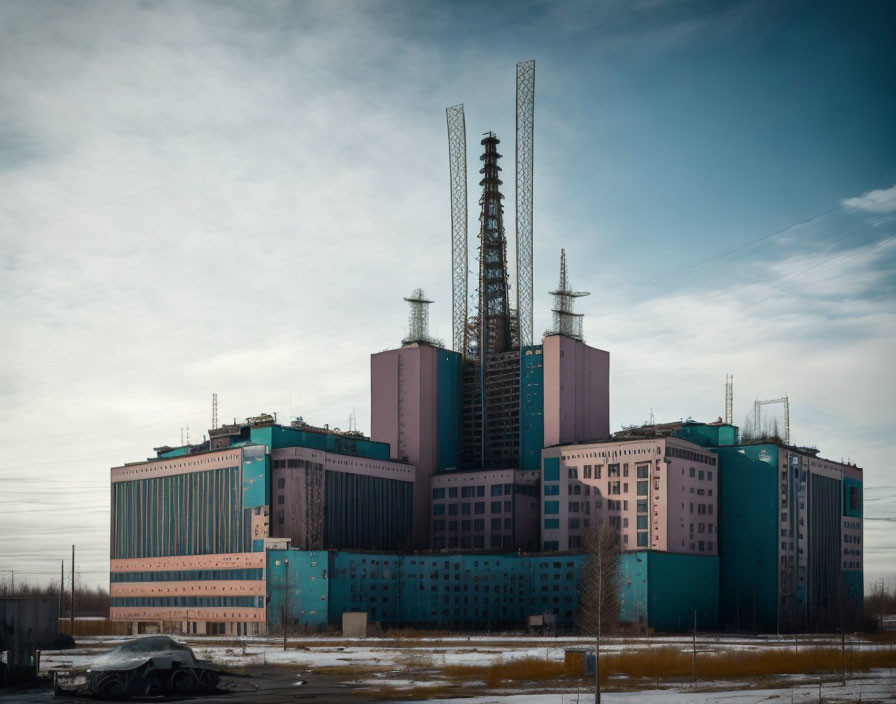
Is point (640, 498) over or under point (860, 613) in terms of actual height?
over

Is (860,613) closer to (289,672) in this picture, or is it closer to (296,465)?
(296,465)

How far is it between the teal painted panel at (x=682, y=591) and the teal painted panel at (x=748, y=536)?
16.2ft

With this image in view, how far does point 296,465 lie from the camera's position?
157m

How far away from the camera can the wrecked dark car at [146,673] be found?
2336 inches

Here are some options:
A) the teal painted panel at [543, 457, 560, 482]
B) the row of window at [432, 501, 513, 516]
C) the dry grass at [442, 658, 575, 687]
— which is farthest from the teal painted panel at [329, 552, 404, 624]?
the dry grass at [442, 658, 575, 687]

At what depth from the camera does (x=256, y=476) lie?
15775 cm

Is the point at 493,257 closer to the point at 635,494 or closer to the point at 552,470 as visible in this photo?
the point at 552,470

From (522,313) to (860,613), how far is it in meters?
68.8

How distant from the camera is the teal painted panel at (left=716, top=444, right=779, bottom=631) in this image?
158 metres

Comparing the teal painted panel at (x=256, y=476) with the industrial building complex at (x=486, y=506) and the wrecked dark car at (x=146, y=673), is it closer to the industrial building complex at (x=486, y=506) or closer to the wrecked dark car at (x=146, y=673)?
the industrial building complex at (x=486, y=506)

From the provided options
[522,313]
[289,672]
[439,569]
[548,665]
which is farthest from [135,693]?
[522,313]

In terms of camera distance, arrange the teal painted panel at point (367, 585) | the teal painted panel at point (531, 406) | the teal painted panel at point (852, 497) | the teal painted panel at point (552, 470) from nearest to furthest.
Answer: the teal painted panel at point (367, 585) < the teal painted panel at point (552, 470) < the teal painted panel at point (531, 406) < the teal painted panel at point (852, 497)

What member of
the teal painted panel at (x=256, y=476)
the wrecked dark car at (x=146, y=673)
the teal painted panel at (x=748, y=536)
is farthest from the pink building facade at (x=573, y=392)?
the wrecked dark car at (x=146, y=673)

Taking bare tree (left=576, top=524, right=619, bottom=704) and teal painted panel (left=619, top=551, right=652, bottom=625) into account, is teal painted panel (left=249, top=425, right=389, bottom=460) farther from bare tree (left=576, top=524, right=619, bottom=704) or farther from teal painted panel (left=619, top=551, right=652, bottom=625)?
teal painted panel (left=619, top=551, right=652, bottom=625)
